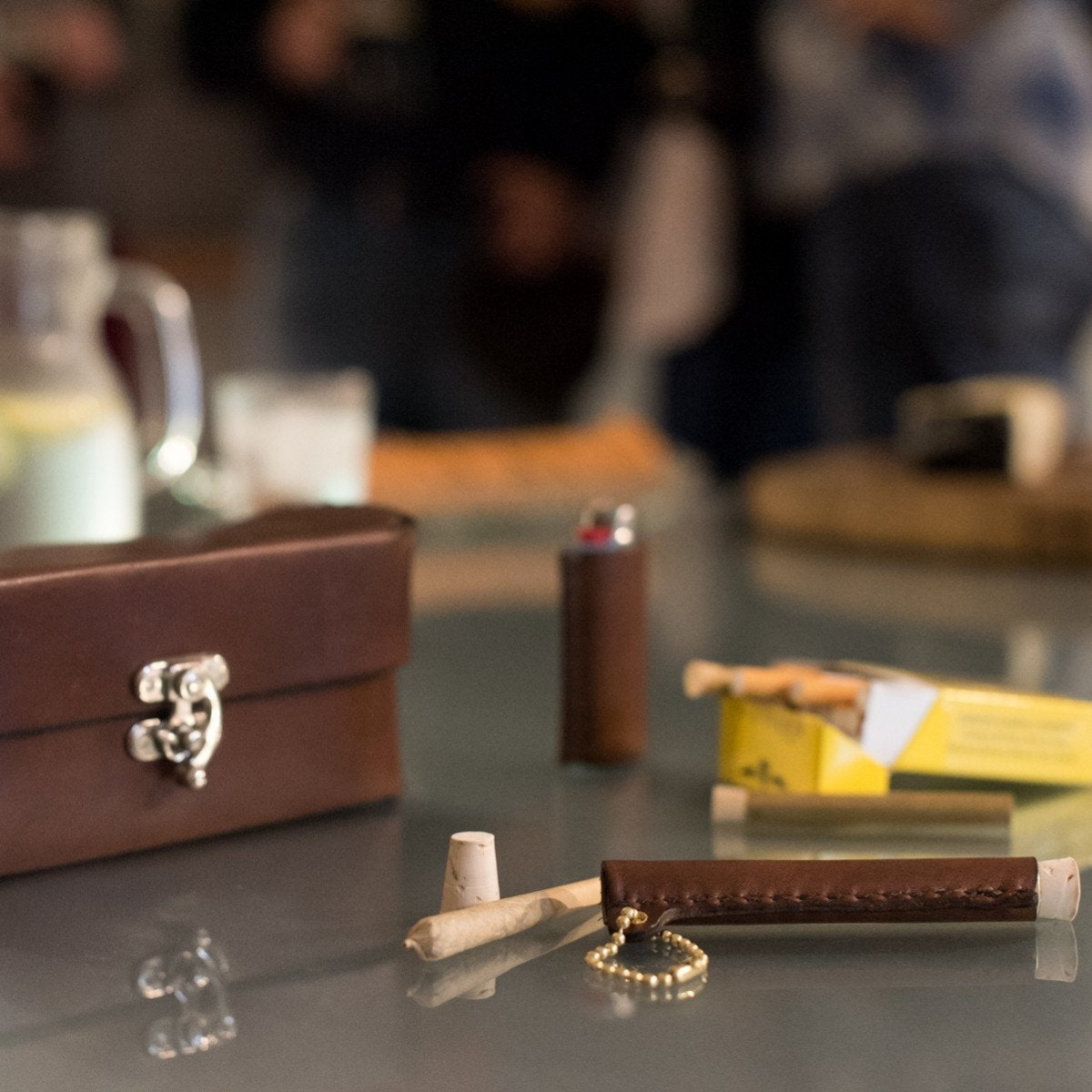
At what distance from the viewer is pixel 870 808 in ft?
2.53

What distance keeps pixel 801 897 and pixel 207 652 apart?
297 millimetres

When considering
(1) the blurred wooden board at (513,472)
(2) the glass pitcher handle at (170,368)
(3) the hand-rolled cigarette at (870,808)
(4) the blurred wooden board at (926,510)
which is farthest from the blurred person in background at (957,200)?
(3) the hand-rolled cigarette at (870,808)

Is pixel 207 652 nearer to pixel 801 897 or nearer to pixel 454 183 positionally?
pixel 801 897

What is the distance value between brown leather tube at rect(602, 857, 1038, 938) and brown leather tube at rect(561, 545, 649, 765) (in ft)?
0.87

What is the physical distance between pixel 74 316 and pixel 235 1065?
0.80 metres

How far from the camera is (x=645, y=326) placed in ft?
13.9

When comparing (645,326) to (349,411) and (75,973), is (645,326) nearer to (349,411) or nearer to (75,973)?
(349,411)

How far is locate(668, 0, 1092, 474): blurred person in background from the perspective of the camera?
3.46 meters

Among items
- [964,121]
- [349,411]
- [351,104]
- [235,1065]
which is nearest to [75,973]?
[235,1065]

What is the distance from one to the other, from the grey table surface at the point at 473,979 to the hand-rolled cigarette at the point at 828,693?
0.08m

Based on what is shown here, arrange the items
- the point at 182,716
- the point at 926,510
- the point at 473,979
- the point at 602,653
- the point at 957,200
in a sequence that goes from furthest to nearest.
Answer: the point at 957,200 < the point at 926,510 < the point at 602,653 < the point at 182,716 < the point at 473,979

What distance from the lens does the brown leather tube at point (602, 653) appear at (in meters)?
0.89

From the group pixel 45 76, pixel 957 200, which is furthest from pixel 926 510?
pixel 45 76

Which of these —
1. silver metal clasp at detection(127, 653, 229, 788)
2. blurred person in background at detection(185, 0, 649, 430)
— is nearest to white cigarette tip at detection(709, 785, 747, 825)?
silver metal clasp at detection(127, 653, 229, 788)
